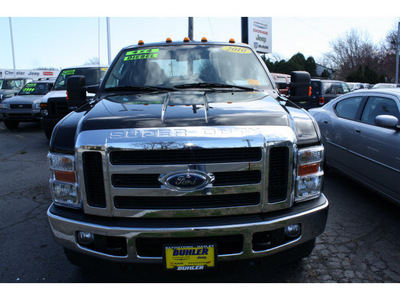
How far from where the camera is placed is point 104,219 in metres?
2.27

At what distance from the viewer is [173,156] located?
2158 mm

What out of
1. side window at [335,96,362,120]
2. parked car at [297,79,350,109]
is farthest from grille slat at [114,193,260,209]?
parked car at [297,79,350,109]

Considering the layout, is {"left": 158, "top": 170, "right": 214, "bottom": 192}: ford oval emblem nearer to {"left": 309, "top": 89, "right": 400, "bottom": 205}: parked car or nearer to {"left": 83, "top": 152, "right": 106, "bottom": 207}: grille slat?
{"left": 83, "top": 152, "right": 106, "bottom": 207}: grille slat

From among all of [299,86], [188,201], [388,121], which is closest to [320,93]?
[388,121]

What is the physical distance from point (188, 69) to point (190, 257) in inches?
81.4

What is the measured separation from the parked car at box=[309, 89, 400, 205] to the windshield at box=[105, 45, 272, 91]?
1664mm

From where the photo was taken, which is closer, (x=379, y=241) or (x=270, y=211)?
(x=270, y=211)

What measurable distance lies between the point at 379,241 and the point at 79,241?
9.67 ft

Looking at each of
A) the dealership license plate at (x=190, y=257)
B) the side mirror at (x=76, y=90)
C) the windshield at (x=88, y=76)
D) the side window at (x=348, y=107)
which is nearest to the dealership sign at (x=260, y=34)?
the windshield at (x=88, y=76)

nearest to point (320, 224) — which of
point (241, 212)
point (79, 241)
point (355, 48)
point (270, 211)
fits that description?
point (270, 211)

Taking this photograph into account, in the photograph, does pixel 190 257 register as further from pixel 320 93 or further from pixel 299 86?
pixel 320 93

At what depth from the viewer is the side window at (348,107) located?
5152mm

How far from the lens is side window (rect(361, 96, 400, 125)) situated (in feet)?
14.3

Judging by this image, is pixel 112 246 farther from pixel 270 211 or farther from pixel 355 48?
pixel 355 48
